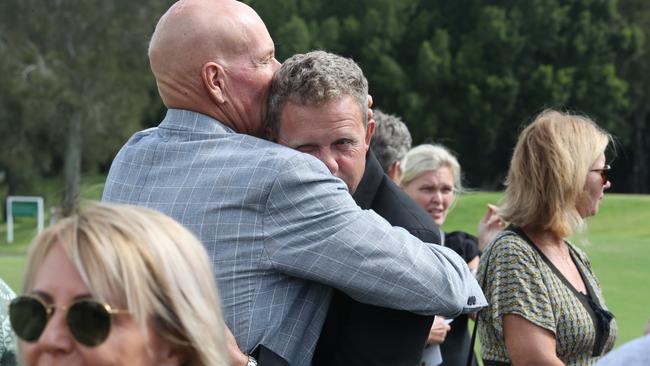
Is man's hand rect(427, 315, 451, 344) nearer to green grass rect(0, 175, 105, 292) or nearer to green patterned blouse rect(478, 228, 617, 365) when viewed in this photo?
green patterned blouse rect(478, 228, 617, 365)

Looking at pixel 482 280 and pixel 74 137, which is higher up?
pixel 482 280

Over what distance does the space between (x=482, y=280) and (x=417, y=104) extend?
50.9 metres

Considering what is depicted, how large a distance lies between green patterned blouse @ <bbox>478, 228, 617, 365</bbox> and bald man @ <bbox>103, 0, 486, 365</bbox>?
1338 millimetres

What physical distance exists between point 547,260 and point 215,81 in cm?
189

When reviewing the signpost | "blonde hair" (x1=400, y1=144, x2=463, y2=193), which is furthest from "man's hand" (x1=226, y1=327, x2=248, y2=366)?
the signpost

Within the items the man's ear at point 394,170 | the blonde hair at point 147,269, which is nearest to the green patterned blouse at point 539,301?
the man's ear at point 394,170

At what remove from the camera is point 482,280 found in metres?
4.29

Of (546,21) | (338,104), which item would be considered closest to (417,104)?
(546,21)

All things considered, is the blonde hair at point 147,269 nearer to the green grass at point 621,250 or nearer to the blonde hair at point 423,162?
the green grass at point 621,250

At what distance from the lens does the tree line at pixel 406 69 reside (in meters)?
46.8

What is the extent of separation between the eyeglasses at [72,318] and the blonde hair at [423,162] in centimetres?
481

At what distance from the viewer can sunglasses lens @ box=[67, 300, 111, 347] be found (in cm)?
193

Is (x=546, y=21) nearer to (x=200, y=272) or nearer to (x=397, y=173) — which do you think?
(x=397, y=173)

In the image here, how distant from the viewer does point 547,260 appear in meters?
4.22
